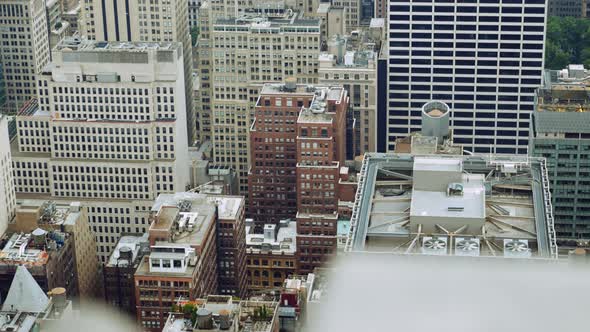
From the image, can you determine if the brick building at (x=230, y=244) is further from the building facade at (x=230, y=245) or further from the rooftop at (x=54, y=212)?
the rooftop at (x=54, y=212)

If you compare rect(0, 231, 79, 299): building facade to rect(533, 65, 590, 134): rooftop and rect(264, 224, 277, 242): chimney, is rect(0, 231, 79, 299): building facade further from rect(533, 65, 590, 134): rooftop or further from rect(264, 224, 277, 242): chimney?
rect(533, 65, 590, 134): rooftop

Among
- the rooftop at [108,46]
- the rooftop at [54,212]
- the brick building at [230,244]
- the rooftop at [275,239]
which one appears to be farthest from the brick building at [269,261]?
the rooftop at [108,46]

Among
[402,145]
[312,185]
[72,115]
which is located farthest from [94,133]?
[402,145]

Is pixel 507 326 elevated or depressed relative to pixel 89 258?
elevated

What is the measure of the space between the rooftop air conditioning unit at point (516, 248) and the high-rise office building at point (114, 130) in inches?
4040

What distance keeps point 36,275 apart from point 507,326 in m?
116

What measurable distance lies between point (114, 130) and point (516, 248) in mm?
109475

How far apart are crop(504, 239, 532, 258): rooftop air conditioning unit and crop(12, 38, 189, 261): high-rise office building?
102617 mm

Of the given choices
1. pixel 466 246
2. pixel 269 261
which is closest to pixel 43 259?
pixel 269 261

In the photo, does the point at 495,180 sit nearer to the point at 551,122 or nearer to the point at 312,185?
the point at 551,122

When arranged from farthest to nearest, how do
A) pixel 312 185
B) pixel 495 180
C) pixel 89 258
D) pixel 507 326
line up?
pixel 312 185 < pixel 89 258 < pixel 495 180 < pixel 507 326

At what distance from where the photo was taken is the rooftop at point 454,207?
82.9 m

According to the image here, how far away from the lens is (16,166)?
184000mm

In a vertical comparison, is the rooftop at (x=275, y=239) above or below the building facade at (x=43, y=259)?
below
